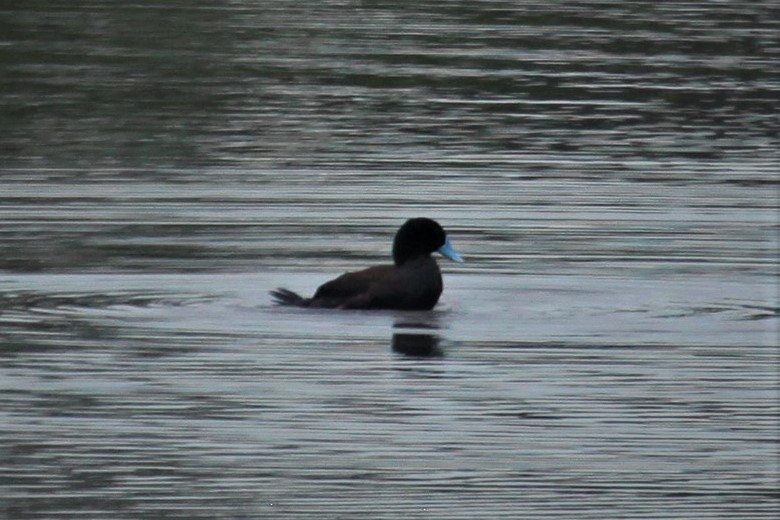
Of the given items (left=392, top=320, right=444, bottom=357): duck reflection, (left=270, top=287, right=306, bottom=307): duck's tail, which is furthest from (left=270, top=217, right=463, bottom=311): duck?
(left=392, top=320, right=444, bottom=357): duck reflection

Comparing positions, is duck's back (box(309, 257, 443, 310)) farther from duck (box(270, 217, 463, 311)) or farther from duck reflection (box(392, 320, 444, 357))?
duck reflection (box(392, 320, 444, 357))

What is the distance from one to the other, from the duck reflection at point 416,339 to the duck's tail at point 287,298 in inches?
20.6

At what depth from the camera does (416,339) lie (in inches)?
501

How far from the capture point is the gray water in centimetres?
957

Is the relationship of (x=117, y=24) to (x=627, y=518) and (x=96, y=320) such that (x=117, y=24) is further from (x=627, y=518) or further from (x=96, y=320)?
(x=627, y=518)

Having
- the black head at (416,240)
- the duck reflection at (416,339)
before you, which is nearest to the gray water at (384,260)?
the duck reflection at (416,339)

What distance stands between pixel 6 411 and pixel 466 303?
3778 mm

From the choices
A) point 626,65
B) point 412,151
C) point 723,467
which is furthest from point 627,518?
point 626,65

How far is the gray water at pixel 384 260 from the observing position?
9570 mm

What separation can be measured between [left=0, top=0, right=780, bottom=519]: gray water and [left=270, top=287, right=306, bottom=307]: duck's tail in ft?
0.30

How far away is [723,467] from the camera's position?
9719 millimetres

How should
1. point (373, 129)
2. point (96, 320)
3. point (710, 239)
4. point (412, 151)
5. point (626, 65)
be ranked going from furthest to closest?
point (626, 65)
point (373, 129)
point (412, 151)
point (710, 239)
point (96, 320)

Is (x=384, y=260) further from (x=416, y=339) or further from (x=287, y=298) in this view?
(x=416, y=339)

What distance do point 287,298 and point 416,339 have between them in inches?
38.6
